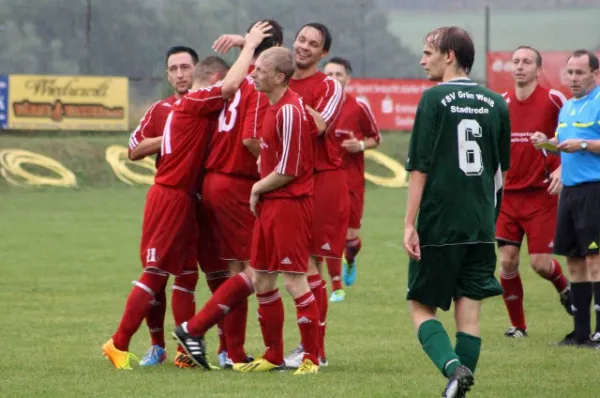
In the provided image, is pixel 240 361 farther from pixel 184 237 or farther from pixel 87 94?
pixel 87 94

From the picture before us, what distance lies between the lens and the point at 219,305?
8.25 meters

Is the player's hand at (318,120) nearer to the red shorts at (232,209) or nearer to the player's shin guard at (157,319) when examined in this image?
the red shorts at (232,209)

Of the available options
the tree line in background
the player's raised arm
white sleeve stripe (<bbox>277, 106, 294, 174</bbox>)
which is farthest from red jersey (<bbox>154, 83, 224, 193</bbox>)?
the tree line in background

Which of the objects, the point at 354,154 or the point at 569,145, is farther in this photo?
the point at 354,154

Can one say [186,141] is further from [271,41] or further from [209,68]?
[271,41]

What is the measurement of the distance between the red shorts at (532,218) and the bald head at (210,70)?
10.2 ft

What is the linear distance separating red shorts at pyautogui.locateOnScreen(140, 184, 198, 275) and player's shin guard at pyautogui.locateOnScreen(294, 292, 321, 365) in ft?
3.06

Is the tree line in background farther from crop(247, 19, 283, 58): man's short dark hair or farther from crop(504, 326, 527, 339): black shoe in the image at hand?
crop(247, 19, 283, 58): man's short dark hair

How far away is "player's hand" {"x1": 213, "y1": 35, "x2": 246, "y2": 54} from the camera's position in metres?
8.67

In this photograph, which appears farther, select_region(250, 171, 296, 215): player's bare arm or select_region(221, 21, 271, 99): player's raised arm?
select_region(221, 21, 271, 99): player's raised arm

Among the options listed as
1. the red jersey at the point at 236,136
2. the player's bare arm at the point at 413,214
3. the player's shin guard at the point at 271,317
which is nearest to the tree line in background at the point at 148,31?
the red jersey at the point at 236,136

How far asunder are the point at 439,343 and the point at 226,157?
237 centimetres

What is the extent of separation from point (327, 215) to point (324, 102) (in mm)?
821

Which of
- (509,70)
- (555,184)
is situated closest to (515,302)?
(555,184)
